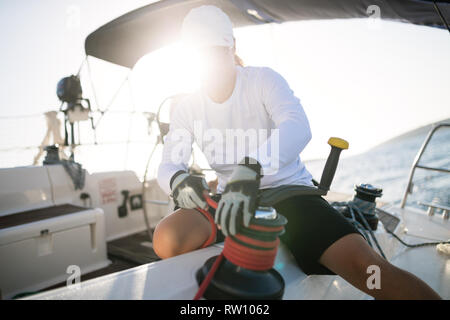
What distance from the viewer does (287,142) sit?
1097 millimetres

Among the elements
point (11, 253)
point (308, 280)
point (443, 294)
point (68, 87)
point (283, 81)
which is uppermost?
point (68, 87)

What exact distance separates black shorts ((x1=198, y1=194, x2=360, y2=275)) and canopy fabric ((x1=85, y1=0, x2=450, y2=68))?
4.92ft

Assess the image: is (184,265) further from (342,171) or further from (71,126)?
(342,171)

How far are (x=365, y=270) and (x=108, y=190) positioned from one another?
10.1ft

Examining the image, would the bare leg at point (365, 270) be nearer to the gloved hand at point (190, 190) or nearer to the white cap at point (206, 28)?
the gloved hand at point (190, 190)

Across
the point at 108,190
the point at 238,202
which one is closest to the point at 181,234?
the point at 238,202

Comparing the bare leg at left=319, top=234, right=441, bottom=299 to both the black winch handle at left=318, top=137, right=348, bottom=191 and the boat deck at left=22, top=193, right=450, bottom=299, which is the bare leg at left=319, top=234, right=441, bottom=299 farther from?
the black winch handle at left=318, top=137, right=348, bottom=191

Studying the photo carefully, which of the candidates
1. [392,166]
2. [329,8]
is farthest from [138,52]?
[392,166]

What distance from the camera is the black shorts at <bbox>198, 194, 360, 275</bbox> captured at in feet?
3.12

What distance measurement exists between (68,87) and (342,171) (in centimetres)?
2213

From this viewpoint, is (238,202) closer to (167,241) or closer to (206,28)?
(167,241)
